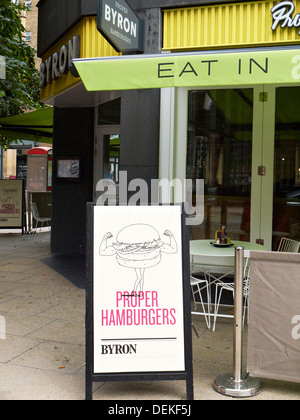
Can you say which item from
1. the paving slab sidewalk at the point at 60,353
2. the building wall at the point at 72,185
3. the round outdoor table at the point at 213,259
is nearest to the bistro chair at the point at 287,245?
the round outdoor table at the point at 213,259

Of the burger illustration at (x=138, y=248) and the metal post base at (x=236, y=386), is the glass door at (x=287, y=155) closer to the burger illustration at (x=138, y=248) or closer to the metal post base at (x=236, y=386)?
the metal post base at (x=236, y=386)

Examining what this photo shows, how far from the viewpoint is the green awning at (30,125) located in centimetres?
1121

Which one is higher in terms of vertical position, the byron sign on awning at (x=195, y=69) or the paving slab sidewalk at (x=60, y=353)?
the byron sign on awning at (x=195, y=69)

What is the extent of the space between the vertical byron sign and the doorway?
2.97ft

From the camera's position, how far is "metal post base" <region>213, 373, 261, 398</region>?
142 inches

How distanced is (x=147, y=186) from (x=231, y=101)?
62.1 inches

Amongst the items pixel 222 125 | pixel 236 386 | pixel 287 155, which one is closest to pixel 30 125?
pixel 222 125

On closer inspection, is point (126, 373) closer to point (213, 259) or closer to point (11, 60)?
point (213, 259)

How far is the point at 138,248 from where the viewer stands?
143 inches

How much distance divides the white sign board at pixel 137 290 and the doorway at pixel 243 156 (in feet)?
9.10

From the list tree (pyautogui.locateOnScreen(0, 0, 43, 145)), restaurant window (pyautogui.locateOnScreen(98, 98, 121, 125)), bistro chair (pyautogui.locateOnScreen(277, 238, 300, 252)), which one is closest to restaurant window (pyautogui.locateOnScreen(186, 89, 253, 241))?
bistro chair (pyautogui.locateOnScreen(277, 238, 300, 252))

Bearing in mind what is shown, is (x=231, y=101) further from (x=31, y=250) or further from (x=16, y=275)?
(x=31, y=250)

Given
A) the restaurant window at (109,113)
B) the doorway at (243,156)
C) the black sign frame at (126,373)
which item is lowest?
the black sign frame at (126,373)

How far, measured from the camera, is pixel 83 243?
967 centimetres
